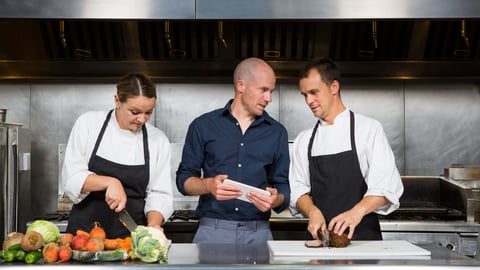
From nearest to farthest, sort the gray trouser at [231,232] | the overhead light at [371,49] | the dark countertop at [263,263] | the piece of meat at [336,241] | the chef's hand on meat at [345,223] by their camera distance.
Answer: the dark countertop at [263,263], the piece of meat at [336,241], the chef's hand on meat at [345,223], the gray trouser at [231,232], the overhead light at [371,49]

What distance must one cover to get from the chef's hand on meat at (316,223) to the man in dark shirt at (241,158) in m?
0.24

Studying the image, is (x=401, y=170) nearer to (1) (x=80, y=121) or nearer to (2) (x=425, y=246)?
(2) (x=425, y=246)

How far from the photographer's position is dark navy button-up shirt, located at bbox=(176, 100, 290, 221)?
3.62 m

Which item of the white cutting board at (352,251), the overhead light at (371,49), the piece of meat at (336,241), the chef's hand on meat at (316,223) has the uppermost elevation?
the overhead light at (371,49)

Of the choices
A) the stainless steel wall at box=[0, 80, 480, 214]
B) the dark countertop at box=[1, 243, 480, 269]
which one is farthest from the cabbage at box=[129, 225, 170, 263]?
the stainless steel wall at box=[0, 80, 480, 214]

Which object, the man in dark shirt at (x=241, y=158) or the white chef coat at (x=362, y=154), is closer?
the white chef coat at (x=362, y=154)

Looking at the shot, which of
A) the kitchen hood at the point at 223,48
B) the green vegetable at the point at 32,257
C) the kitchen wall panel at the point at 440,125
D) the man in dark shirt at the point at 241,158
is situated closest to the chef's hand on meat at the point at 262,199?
the man in dark shirt at the point at 241,158

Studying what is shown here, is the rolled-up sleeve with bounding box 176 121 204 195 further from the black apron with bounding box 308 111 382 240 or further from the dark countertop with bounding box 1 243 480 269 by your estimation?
the dark countertop with bounding box 1 243 480 269

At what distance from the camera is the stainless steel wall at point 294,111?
601 cm

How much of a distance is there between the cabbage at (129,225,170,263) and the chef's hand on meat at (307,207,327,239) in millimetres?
824

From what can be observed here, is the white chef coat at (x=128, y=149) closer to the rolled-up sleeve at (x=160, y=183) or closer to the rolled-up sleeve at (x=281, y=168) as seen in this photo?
the rolled-up sleeve at (x=160, y=183)

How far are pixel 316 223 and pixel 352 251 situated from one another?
0.39 meters

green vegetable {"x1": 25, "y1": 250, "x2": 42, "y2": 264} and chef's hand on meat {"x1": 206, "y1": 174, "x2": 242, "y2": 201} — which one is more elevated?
chef's hand on meat {"x1": 206, "y1": 174, "x2": 242, "y2": 201}

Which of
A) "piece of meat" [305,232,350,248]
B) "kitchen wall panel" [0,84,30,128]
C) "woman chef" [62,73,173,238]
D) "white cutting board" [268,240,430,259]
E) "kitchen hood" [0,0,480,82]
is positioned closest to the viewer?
"white cutting board" [268,240,430,259]
